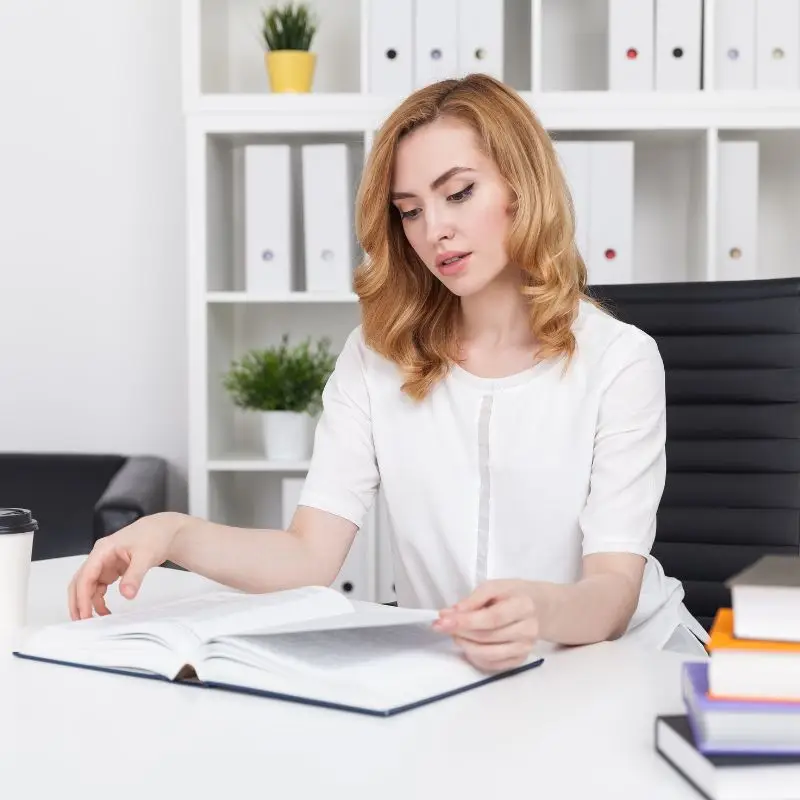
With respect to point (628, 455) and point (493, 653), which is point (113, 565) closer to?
point (493, 653)

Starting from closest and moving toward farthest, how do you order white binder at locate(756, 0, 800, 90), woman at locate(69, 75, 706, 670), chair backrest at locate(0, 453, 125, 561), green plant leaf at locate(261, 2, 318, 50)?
woman at locate(69, 75, 706, 670) → white binder at locate(756, 0, 800, 90) → green plant leaf at locate(261, 2, 318, 50) → chair backrest at locate(0, 453, 125, 561)

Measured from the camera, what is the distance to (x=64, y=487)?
289 cm

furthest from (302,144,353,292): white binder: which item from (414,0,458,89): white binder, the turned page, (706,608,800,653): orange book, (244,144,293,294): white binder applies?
(706,608,800,653): orange book

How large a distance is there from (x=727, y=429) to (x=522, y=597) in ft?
3.27

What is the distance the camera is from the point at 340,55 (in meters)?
2.99

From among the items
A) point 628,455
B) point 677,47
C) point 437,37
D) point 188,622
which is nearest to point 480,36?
point 437,37

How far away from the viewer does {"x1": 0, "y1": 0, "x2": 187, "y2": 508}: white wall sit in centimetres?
301

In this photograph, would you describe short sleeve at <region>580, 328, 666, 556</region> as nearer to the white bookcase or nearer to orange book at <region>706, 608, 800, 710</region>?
orange book at <region>706, 608, 800, 710</region>

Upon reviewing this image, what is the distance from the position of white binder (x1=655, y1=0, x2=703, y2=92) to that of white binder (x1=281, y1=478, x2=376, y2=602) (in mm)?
1197

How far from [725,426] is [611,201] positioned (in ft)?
2.98

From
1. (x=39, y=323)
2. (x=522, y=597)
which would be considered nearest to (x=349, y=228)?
(x=39, y=323)

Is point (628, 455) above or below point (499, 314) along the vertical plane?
below

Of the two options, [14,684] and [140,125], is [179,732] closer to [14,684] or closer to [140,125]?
[14,684]

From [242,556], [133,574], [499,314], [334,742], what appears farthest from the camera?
[499,314]
